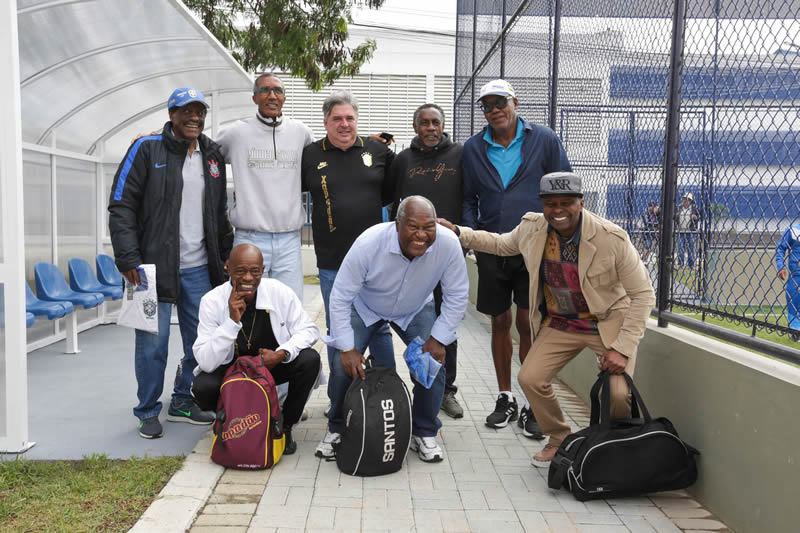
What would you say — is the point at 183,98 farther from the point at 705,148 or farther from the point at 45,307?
the point at 705,148

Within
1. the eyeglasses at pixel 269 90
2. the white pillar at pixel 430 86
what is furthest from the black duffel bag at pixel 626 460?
the white pillar at pixel 430 86

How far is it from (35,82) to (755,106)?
19.2ft

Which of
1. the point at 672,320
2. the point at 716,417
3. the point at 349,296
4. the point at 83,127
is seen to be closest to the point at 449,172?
the point at 349,296

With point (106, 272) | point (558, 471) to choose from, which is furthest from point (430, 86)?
point (558, 471)

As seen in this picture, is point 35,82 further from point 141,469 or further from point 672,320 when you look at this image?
point 672,320

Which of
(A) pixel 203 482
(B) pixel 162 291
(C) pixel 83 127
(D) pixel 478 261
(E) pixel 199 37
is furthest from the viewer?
(C) pixel 83 127

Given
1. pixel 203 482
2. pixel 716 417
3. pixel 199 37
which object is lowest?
pixel 203 482

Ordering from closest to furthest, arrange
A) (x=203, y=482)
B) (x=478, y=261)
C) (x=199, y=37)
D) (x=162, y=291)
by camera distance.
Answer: (x=203, y=482)
(x=162, y=291)
(x=478, y=261)
(x=199, y=37)

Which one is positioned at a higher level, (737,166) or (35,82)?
(35,82)

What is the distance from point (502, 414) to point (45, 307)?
403cm

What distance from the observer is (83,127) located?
7.85m

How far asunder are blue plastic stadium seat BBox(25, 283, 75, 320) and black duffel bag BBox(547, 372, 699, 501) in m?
4.59

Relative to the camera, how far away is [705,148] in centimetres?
387

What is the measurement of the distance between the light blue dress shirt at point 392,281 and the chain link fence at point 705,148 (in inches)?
48.1
